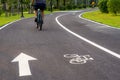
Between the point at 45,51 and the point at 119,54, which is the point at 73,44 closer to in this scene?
the point at 45,51

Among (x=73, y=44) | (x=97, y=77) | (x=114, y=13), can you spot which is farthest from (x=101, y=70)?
(x=114, y=13)

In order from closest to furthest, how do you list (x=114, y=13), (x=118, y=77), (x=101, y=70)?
1. (x=118, y=77)
2. (x=101, y=70)
3. (x=114, y=13)

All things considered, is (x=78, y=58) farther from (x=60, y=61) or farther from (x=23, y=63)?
(x=23, y=63)

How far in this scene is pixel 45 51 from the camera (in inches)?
370

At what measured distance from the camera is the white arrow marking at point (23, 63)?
6712mm

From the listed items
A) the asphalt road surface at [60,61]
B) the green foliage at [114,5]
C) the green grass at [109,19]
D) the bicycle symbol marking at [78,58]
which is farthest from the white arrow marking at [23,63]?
the green foliage at [114,5]

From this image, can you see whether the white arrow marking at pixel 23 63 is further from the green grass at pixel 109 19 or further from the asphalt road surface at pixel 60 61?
the green grass at pixel 109 19

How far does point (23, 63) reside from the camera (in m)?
7.70

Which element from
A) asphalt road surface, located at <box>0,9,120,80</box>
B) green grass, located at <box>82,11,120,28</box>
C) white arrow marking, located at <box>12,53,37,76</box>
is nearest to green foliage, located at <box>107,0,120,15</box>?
green grass, located at <box>82,11,120,28</box>

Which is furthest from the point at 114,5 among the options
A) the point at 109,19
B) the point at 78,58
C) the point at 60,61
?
the point at 60,61

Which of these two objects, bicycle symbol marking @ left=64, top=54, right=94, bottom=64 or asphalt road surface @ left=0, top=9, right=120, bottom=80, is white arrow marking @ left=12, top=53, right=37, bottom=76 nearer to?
asphalt road surface @ left=0, top=9, right=120, bottom=80

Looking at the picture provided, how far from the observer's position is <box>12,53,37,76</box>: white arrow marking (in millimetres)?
6712

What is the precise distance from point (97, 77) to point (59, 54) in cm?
287

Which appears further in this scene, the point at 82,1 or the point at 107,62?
the point at 82,1
